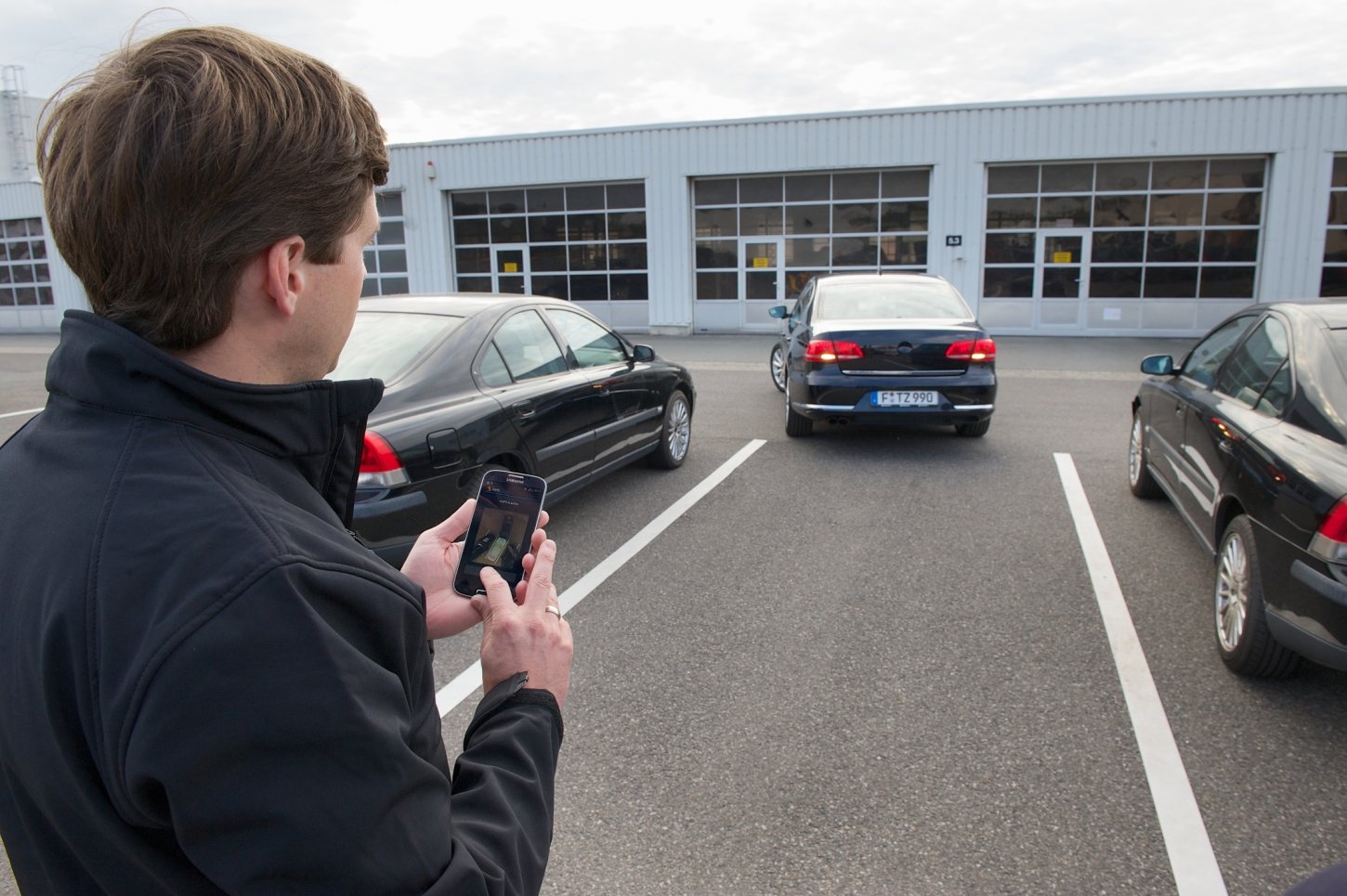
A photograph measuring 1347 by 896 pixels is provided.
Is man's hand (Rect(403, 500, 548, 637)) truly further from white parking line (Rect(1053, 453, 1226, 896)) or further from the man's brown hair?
white parking line (Rect(1053, 453, 1226, 896))

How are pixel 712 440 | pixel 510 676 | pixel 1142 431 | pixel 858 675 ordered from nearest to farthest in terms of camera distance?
pixel 510 676
pixel 858 675
pixel 1142 431
pixel 712 440

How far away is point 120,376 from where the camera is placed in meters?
0.96

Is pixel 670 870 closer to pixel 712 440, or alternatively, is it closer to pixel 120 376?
pixel 120 376

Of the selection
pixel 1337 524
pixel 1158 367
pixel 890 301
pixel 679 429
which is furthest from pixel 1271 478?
pixel 890 301

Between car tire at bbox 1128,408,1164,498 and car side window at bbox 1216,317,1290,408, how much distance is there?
1499 millimetres

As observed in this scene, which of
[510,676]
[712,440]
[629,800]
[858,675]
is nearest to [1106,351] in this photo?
[712,440]

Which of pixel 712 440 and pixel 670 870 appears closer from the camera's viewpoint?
pixel 670 870

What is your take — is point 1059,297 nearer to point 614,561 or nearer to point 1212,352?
point 1212,352

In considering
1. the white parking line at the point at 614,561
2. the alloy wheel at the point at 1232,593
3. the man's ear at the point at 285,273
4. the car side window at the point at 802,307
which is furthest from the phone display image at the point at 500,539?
the car side window at the point at 802,307

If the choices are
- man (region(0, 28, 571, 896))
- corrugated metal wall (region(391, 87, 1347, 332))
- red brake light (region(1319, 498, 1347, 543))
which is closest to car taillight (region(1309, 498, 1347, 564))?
red brake light (region(1319, 498, 1347, 543))

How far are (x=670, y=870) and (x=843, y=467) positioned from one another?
5.26m

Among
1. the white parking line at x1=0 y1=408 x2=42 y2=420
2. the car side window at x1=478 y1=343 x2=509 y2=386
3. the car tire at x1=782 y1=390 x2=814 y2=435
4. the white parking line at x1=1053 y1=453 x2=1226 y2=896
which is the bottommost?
the white parking line at x1=1053 y1=453 x2=1226 y2=896

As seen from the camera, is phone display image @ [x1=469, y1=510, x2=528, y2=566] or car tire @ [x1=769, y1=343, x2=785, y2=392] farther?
car tire @ [x1=769, y1=343, x2=785, y2=392]

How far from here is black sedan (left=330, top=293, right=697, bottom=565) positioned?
165 inches
